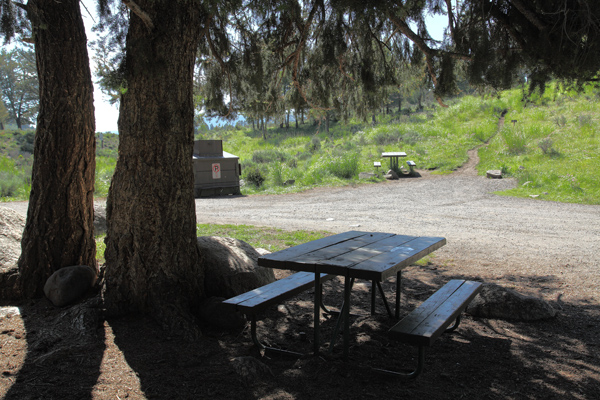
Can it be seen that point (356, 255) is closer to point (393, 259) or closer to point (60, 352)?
point (393, 259)

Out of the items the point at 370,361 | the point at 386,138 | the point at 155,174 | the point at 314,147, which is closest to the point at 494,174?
the point at 386,138

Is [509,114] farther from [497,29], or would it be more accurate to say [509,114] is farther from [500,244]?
[497,29]

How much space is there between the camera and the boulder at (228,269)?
13.2 feet

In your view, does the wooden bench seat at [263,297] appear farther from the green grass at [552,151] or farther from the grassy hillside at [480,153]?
the green grass at [552,151]

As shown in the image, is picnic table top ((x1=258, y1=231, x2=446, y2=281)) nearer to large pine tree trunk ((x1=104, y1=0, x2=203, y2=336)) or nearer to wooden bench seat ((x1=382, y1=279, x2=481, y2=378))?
wooden bench seat ((x1=382, y1=279, x2=481, y2=378))

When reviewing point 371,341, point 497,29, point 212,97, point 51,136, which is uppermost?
point 497,29

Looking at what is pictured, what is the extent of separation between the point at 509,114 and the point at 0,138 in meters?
35.5

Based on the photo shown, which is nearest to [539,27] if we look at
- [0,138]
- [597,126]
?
[597,126]

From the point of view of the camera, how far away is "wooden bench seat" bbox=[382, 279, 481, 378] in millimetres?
2658

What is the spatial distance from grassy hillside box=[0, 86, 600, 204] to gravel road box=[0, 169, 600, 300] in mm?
1416

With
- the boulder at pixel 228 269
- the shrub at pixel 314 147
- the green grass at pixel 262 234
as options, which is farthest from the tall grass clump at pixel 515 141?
the boulder at pixel 228 269

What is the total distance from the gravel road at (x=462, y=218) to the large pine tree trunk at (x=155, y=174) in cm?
378

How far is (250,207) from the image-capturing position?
11.7 meters

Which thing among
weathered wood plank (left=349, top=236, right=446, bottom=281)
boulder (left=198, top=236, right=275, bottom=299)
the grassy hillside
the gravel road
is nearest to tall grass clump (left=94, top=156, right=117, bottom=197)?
the grassy hillside
